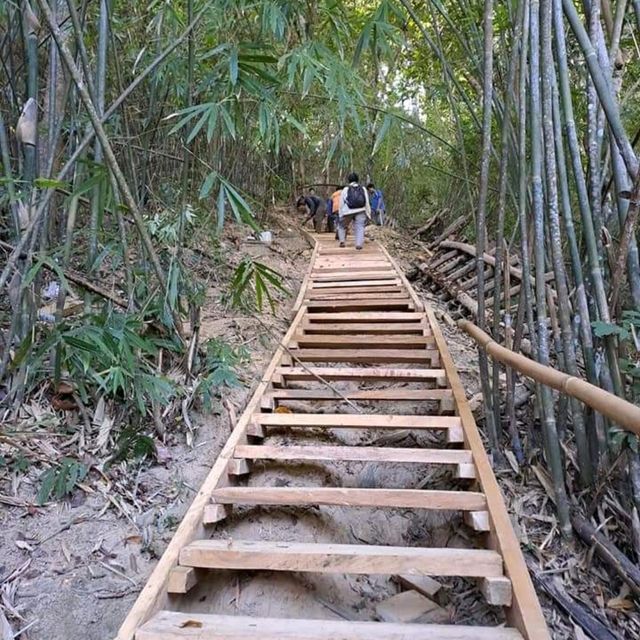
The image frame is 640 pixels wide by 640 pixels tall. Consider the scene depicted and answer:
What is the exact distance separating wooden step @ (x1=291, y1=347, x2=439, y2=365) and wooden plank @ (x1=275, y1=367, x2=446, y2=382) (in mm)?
249

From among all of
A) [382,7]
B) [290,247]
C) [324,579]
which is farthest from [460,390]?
[290,247]

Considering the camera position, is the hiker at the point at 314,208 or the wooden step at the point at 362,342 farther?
the hiker at the point at 314,208

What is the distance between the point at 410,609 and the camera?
1.40 metres

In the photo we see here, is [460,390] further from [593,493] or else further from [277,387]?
[277,387]

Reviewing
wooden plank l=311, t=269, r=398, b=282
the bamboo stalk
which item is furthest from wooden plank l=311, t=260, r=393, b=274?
the bamboo stalk

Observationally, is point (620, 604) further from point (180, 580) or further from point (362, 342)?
point (362, 342)

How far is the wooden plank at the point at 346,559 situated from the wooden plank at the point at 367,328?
1.97 meters

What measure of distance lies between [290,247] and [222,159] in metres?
2.10

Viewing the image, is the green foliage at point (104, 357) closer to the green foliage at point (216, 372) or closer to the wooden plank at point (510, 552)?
the green foliage at point (216, 372)

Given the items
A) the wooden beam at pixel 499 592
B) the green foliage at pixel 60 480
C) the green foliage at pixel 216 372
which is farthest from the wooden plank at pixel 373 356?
the wooden beam at pixel 499 592

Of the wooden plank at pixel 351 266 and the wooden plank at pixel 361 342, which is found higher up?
the wooden plank at pixel 351 266

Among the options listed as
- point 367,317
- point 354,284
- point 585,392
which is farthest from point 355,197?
point 585,392

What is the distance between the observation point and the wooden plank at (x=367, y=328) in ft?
10.7

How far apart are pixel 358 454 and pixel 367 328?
1553mm
